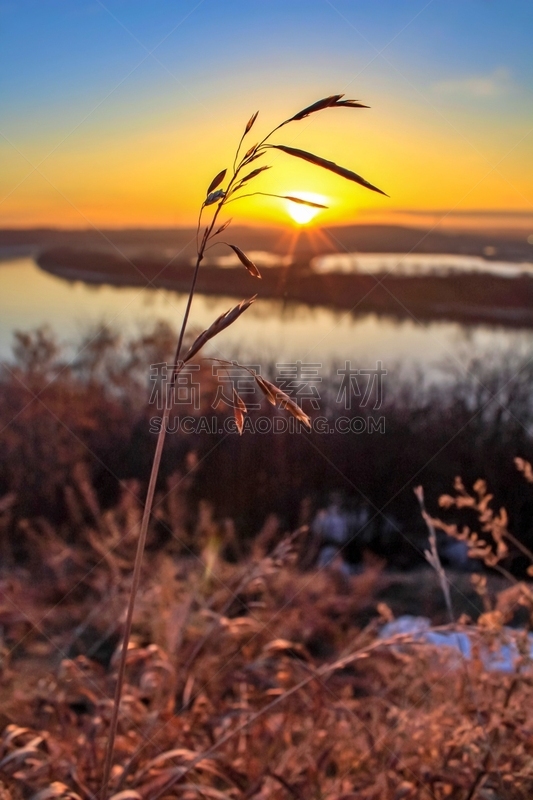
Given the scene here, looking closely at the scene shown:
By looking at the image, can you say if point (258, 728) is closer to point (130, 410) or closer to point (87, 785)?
point (87, 785)

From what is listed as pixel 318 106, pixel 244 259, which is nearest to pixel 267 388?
pixel 244 259

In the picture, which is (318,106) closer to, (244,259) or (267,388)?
(244,259)

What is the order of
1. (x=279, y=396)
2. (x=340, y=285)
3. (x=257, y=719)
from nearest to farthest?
(x=279, y=396) → (x=257, y=719) → (x=340, y=285)

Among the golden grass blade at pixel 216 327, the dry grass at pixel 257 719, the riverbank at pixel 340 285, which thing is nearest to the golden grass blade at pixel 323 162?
the golden grass blade at pixel 216 327

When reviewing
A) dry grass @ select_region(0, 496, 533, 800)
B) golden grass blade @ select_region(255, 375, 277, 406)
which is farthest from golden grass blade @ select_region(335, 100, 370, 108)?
dry grass @ select_region(0, 496, 533, 800)

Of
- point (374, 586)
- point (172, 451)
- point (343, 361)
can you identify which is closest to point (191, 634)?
point (374, 586)

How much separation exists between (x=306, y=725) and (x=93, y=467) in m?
2.70

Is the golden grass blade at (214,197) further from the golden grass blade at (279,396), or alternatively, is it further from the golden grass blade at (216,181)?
the golden grass blade at (279,396)

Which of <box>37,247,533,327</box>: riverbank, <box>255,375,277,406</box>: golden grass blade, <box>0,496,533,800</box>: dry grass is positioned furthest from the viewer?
<box>37,247,533,327</box>: riverbank

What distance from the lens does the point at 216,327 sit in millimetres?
715

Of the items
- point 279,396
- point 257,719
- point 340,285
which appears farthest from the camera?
point 340,285

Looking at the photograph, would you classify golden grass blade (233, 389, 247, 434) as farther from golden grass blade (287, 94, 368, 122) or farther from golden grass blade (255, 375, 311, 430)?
golden grass blade (287, 94, 368, 122)

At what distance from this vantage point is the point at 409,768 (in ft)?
5.12

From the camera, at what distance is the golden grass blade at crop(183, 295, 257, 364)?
2.30 ft
